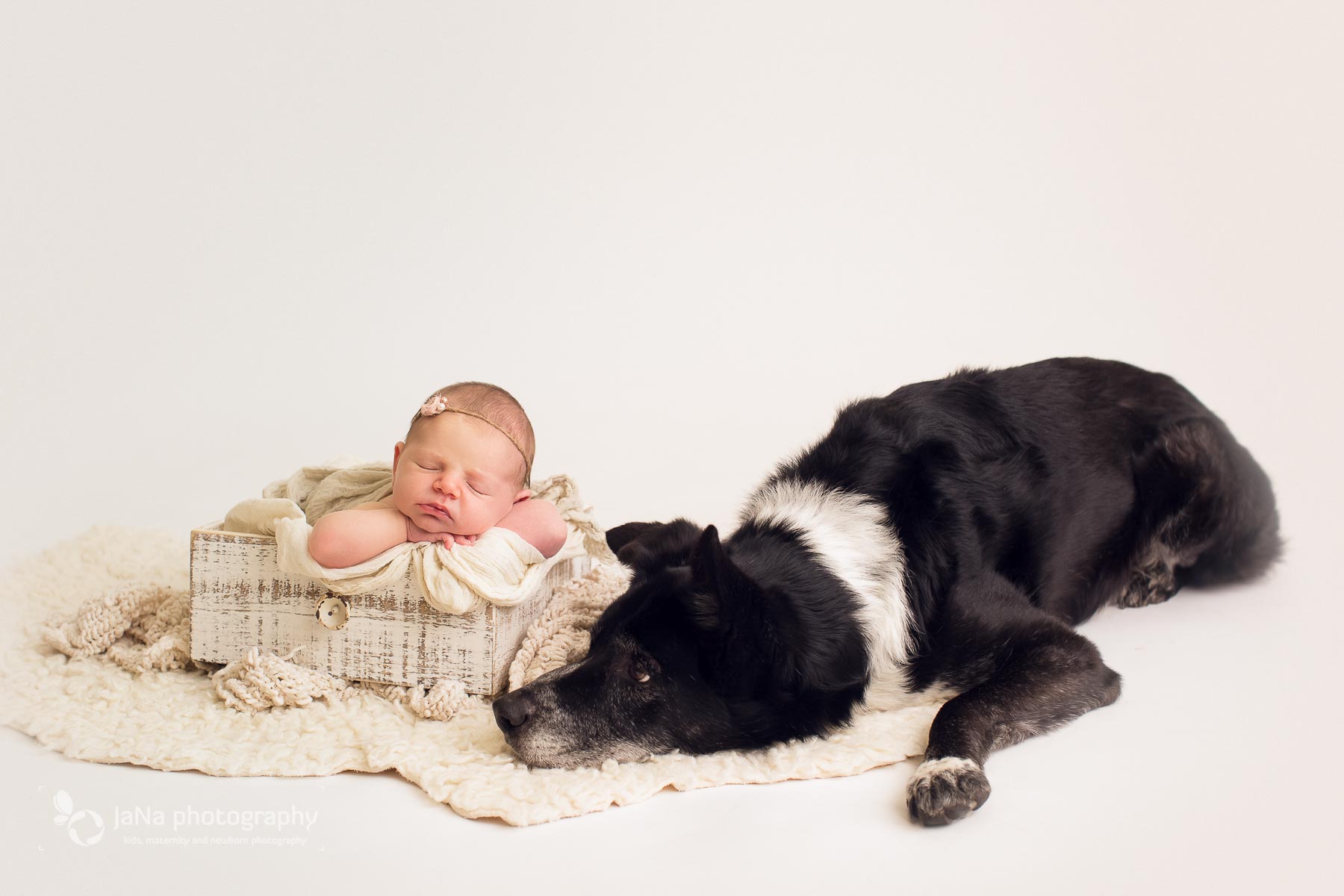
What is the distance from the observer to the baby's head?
3.41m

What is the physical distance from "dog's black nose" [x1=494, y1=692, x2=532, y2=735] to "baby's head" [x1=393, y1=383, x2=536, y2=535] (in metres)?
0.61

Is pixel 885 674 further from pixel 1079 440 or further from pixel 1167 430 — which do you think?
pixel 1167 430


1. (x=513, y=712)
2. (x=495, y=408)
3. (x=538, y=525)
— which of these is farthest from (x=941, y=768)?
(x=495, y=408)

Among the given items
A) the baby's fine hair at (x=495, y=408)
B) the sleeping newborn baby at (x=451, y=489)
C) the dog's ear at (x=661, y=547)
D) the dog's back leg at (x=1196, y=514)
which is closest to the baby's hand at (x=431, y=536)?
the sleeping newborn baby at (x=451, y=489)

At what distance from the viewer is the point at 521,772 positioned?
294 cm

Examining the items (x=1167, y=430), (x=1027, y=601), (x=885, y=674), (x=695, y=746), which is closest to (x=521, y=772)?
(x=695, y=746)

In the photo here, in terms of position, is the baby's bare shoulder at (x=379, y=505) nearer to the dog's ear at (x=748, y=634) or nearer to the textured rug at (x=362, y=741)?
the textured rug at (x=362, y=741)

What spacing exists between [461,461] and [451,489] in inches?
3.8

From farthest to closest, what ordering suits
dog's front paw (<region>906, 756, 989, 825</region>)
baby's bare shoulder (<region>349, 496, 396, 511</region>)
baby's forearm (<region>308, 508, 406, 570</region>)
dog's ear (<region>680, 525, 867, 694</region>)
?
1. baby's bare shoulder (<region>349, 496, 396, 511</region>)
2. baby's forearm (<region>308, 508, 406, 570</region>)
3. dog's ear (<region>680, 525, 867, 694</region>)
4. dog's front paw (<region>906, 756, 989, 825</region>)

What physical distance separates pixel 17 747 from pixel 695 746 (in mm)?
1731

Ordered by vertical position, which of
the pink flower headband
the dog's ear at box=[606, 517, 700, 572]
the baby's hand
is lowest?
the baby's hand

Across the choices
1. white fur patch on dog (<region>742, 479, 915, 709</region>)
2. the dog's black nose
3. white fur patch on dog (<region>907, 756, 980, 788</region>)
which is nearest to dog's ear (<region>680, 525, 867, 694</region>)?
white fur patch on dog (<region>742, 479, 915, 709</region>)

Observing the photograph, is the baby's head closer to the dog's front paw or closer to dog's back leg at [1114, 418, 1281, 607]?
the dog's front paw

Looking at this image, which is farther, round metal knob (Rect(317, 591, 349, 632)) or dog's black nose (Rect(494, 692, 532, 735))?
round metal knob (Rect(317, 591, 349, 632))
